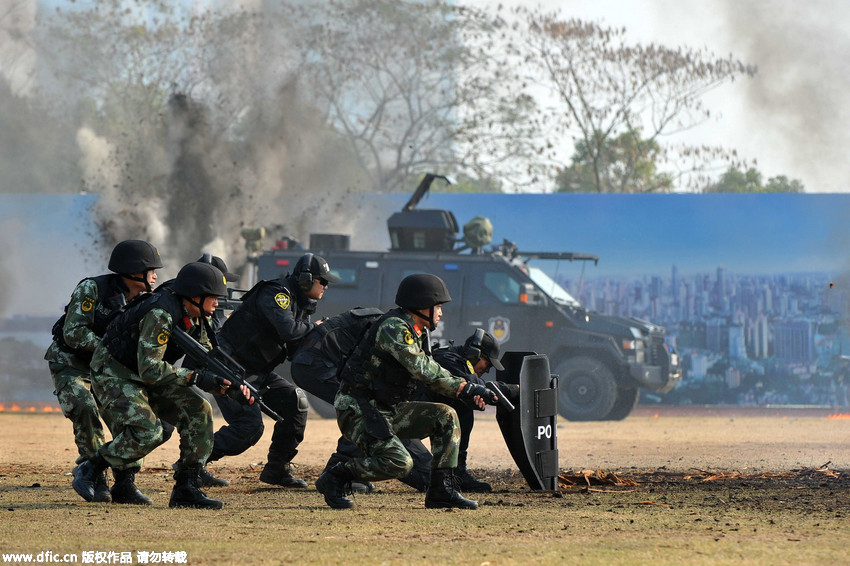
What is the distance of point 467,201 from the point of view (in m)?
22.1

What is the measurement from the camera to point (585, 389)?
1658cm

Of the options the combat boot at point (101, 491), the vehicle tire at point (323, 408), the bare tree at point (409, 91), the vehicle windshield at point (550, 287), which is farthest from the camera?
the bare tree at point (409, 91)

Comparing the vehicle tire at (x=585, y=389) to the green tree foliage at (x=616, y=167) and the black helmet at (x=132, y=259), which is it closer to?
the black helmet at (x=132, y=259)

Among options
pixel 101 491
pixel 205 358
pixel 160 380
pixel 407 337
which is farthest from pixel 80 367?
pixel 407 337

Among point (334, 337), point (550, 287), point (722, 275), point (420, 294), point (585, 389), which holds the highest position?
point (722, 275)

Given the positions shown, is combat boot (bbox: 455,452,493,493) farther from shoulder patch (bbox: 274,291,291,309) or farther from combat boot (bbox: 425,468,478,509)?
shoulder patch (bbox: 274,291,291,309)

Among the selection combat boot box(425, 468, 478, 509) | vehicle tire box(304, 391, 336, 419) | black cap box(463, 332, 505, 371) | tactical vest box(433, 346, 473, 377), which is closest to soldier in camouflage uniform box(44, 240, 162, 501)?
tactical vest box(433, 346, 473, 377)

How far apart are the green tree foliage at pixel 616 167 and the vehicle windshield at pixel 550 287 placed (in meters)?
11.7

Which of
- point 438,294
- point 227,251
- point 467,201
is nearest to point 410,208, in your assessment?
point 467,201

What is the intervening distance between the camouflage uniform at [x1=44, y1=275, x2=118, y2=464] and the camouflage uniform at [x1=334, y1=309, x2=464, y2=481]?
184 cm

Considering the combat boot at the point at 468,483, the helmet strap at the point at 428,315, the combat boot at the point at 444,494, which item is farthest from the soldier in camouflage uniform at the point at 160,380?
the combat boot at the point at 468,483

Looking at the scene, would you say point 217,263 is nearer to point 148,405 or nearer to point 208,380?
point 148,405

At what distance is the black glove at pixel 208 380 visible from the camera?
704 centimetres

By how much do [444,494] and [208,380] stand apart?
1.57 meters
